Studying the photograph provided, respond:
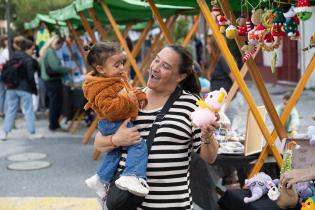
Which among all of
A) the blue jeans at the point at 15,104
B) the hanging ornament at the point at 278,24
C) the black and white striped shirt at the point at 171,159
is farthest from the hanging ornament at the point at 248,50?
the blue jeans at the point at 15,104

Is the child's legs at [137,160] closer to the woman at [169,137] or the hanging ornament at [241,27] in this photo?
the woman at [169,137]

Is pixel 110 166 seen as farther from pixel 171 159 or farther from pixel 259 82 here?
pixel 259 82

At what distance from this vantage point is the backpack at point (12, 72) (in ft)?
29.0

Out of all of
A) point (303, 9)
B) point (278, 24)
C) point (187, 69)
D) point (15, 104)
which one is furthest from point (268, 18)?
point (15, 104)

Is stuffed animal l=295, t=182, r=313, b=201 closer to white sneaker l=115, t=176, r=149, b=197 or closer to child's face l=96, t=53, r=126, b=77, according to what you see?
white sneaker l=115, t=176, r=149, b=197

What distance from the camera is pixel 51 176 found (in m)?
6.80

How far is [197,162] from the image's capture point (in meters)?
4.64

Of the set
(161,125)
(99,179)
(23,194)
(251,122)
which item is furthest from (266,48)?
(23,194)

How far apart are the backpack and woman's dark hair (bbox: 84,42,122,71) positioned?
6307 millimetres

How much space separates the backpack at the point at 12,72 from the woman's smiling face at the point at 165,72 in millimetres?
6573

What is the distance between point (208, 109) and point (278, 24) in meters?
0.98

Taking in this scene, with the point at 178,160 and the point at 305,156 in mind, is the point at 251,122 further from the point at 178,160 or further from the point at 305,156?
the point at 178,160

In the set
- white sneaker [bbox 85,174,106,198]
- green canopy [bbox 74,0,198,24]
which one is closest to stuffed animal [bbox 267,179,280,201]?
white sneaker [bbox 85,174,106,198]

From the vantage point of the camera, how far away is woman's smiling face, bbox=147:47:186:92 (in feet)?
9.04
